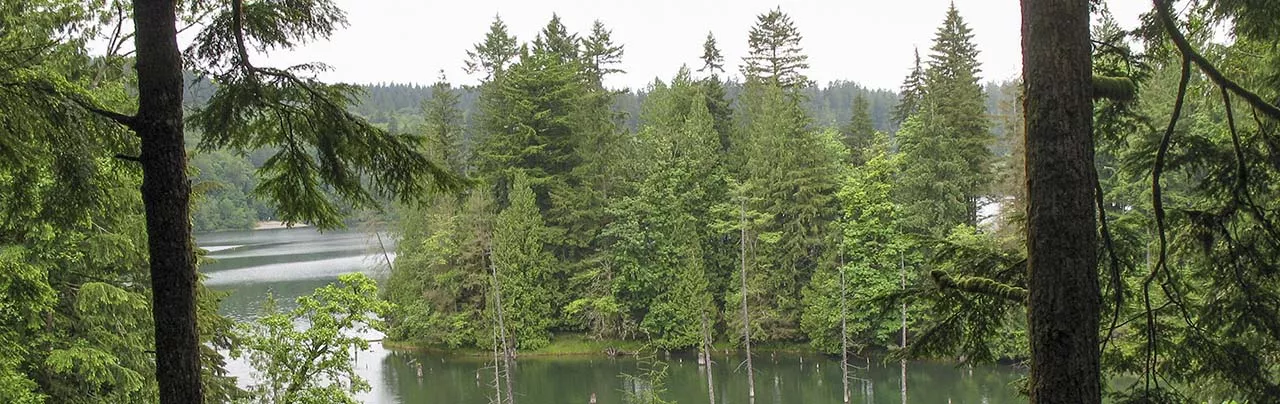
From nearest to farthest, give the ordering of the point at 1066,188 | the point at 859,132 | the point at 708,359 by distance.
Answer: the point at 1066,188 < the point at 708,359 < the point at 859,132

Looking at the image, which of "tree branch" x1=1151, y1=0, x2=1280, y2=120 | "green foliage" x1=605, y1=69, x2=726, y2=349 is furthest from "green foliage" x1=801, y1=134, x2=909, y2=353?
"tree branch" x1=1151, y1=0, x2=1280, y2=120

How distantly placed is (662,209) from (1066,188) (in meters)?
26.4

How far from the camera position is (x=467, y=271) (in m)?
30.7

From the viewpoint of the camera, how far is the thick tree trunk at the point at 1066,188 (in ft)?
11.7

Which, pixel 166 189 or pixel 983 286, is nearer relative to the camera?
pixel 166 189

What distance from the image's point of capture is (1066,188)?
3.58 m

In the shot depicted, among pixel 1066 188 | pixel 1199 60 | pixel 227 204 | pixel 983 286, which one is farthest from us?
pixel 227 204

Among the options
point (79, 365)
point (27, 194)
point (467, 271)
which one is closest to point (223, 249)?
point (467, 271)

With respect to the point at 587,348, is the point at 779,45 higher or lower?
higher

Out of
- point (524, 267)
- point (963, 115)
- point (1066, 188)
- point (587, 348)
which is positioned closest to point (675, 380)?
point (587, 348)

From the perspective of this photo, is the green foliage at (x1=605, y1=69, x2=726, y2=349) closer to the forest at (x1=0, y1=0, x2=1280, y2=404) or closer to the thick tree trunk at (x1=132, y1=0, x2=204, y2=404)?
the forest at (x1=0, y1=0, x2=1280, y2=404)

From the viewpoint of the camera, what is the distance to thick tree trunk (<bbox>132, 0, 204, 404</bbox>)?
146 inches

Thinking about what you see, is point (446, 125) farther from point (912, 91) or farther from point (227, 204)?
point (227, 204)

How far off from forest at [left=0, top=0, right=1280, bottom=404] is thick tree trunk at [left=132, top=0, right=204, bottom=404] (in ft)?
0.04
